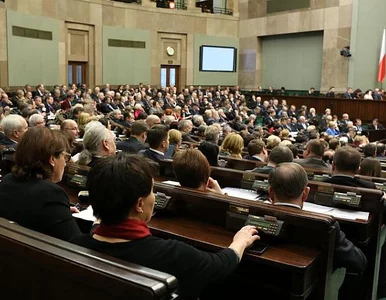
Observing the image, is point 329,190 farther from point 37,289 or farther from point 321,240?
point 37,289

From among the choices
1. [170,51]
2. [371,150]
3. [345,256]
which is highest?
[170,51]

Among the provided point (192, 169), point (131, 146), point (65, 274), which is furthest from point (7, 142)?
point (65, 274)

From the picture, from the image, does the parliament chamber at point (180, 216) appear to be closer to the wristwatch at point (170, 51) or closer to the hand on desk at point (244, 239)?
the hand on desk at point (244, 239)

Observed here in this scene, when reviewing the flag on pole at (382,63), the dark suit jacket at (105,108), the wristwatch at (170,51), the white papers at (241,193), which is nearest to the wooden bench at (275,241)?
the white papers at (241,193)

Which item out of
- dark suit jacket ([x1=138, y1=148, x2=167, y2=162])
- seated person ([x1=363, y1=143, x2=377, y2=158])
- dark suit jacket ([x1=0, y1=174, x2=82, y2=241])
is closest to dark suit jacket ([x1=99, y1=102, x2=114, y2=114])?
seated person ([x1=363, y1=143, x2=377, y2=158])

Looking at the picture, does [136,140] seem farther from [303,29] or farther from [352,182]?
[303,29]

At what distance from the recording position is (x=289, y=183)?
230 centimetres

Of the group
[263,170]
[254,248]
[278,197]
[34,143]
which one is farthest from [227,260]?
[263,170]

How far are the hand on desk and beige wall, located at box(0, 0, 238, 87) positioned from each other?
12770 millimetres

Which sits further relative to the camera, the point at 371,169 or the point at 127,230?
the point at 371,169

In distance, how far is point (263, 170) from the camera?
12.2 feet

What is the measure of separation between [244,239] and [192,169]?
730 mm

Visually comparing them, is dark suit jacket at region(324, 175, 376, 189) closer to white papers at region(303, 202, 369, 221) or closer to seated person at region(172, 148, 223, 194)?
white papers at region(303, 202, 369, 221)

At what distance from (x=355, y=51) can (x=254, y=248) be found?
16441mm
